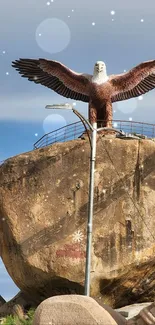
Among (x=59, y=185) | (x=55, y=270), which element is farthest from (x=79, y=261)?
(x=59, y=185)

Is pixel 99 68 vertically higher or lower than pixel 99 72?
higher

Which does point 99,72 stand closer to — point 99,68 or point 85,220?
point 99,68

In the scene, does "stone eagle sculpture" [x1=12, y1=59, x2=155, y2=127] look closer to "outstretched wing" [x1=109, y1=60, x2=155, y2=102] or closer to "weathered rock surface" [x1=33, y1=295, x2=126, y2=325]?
"outstretched wing" [x1=109, y1=60, x2=155, y2=102]

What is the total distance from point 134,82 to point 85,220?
17.0 feet

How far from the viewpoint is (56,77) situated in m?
20.0

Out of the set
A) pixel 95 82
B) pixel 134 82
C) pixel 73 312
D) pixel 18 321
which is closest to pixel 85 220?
pixel 18 321

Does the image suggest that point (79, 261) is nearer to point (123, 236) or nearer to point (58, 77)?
point (123, 236)

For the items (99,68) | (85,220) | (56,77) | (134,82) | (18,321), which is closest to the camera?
(18,321)

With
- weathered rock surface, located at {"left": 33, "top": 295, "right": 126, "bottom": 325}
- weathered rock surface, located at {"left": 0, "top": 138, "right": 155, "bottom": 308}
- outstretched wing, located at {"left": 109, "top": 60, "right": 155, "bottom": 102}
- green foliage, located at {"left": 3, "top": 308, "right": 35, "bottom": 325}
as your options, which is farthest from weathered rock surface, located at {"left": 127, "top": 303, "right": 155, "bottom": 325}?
outstretched wing, located at {"left": 109, "top": 60, "right": 155, "bottom": 102}

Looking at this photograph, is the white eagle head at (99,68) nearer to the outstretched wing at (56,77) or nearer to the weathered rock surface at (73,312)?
the outstretched wing at (56,77)

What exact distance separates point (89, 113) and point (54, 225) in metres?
3.87

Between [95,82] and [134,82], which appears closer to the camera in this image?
[95,82]

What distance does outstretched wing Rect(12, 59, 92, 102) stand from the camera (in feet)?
63.5

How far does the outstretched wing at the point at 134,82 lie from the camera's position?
19062 mm
